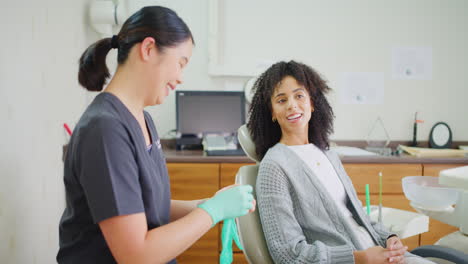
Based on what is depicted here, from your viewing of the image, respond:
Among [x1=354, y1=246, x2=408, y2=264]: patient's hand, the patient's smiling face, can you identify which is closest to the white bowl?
[x1=354, y1=246, x2=408, y2=264]: patient's hand

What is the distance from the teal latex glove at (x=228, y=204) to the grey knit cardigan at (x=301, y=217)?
21 centimetres

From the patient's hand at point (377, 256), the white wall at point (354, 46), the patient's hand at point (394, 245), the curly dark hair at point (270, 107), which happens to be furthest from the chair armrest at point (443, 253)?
the white wall at point (354, 46)

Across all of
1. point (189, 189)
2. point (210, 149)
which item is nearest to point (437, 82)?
point (210, 149)

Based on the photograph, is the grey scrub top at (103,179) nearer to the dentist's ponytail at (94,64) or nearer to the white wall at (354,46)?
the dentist's ponytail at (94,64)

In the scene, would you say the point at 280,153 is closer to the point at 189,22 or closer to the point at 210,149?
the point at 210,149

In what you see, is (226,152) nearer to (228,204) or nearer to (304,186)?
(304,186)

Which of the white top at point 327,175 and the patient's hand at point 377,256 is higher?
the white top at point 327,175

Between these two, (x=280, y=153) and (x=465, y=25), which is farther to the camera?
(x=465, y=25)

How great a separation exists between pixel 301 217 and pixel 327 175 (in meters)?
0.24

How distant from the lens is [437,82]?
2.54m

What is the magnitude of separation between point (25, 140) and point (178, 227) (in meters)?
A: 0.90

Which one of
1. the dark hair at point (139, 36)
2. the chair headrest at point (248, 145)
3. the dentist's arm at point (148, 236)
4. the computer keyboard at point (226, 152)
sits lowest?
the computer keyboard at point (226, 152)

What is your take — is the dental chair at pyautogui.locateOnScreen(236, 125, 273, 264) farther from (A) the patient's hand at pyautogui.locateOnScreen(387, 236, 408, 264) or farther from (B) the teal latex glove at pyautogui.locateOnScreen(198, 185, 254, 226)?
(A) the patient's hand at pyautogui.locateOnScreen(387, 236, 408, 264)

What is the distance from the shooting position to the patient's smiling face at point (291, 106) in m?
1.28
